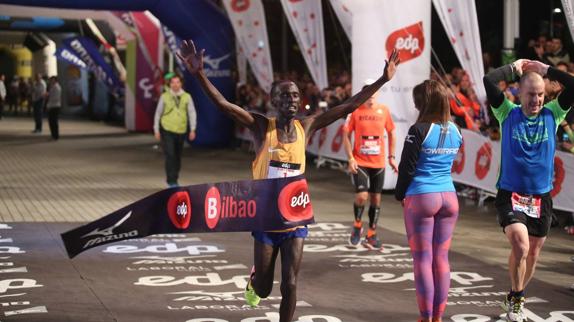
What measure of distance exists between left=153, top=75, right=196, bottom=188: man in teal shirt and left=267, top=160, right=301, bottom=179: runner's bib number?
345 inches

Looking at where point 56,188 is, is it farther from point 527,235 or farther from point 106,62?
point 106,62

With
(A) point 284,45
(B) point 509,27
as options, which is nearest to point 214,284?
(B) point 509,27

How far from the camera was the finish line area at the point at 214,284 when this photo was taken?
7688mm

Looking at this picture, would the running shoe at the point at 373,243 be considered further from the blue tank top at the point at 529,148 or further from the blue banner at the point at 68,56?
the blue banner at the point at 68,56

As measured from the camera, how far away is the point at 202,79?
6445 mm

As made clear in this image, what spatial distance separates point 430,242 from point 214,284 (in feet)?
8.72

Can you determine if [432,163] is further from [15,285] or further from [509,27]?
[509,27]

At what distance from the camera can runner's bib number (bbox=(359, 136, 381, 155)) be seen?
11.0 meters

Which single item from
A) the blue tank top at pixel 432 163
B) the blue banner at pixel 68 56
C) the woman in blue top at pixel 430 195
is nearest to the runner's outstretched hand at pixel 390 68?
the woman in blue top at pixel 430 195

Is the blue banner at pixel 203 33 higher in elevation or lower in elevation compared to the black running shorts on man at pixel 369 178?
higher

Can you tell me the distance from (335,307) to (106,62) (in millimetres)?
26407

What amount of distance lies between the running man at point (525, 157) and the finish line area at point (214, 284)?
0.65m

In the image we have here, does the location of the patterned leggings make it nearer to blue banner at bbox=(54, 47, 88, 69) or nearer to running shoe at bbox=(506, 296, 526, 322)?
running shoe at bbox=(506, 296, 526, 322)

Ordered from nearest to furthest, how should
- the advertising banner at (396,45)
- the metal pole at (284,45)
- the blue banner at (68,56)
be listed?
the advertising banner at (396,45) → the metal pole at (284,45) → the blue banner at (68,56)
